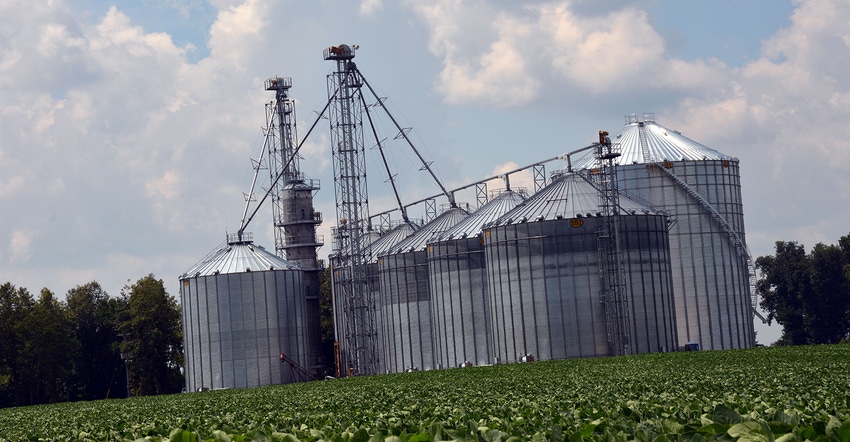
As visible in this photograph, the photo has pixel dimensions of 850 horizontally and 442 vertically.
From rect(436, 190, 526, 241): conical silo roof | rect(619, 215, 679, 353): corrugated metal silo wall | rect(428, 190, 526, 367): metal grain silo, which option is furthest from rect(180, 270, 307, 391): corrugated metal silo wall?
rect(619, 215, 679, 353): corrugated metal silo wall

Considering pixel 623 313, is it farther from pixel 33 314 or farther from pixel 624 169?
→ pixel 33 314

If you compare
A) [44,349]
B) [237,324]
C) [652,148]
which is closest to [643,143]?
[652,148]

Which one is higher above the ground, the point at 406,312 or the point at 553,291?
the point at 553,291

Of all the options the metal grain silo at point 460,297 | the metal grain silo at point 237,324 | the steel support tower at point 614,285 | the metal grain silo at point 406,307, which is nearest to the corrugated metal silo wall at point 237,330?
the metal grain silo at point 237,324

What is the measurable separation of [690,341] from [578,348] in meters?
13.8

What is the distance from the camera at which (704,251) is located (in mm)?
83375

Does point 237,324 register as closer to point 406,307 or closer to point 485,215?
point 406,307

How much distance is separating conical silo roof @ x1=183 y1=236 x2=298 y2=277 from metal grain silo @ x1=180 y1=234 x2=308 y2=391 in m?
0.08

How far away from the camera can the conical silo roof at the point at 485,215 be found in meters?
79.9

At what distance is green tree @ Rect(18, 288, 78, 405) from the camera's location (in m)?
97.0

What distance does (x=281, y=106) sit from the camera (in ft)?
347

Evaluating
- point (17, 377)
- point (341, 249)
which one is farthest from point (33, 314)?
point (341, 249)

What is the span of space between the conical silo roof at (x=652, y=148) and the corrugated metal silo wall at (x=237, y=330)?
26.4 meters

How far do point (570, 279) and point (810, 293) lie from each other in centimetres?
5605
